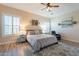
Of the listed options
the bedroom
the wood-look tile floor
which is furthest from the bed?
the wood-look tile floor

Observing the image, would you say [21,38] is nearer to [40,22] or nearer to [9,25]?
[9,25]

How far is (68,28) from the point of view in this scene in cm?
421

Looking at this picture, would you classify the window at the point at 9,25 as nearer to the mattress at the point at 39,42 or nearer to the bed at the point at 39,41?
the bed at the point at 39,41

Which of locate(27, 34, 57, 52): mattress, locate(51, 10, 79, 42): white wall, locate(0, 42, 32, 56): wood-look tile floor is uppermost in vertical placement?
locate(51, 10, 79, 42): white wall

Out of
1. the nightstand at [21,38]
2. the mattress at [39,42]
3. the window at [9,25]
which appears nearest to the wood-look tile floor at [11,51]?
the mattress at [39,42]

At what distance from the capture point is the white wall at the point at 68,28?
405 centimetres

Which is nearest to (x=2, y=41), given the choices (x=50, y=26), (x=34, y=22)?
(x=34, y=22)

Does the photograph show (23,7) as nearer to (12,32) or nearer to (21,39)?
(12,32)

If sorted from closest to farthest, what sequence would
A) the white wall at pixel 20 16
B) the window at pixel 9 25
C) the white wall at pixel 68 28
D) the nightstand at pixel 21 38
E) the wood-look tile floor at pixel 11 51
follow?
1. the wood-look tile floor at pixel 11 51
2. the window at pixel 9 25
3. the white wall at pixel 20 16
4. the white wall at pixel 68 28
5. the nightstand at pixel 21 38

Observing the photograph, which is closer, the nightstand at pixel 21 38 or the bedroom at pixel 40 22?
the bedroom at pixel 40 22

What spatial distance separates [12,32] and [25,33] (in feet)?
2.76

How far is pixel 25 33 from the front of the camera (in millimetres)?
4539

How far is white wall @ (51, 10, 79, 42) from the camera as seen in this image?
405cm

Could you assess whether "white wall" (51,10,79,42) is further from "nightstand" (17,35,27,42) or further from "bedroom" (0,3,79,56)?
"nightstand" (17,35,27,42)
